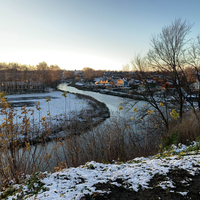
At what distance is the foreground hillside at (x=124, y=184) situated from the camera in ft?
6.89

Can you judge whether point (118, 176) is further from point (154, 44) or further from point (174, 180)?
point (154, 44)

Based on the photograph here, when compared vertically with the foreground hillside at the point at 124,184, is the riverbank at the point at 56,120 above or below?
below

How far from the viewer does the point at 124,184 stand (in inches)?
93.9

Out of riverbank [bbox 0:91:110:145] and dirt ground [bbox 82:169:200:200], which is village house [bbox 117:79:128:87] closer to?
riverbank [bbox 0:91:110:145]

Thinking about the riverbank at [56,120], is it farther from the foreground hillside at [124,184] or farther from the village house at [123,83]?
the village house at [123,83]

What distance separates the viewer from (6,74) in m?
53.3

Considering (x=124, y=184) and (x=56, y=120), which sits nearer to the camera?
(x=124, y=184)

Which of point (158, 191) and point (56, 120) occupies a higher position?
point (158, 191)

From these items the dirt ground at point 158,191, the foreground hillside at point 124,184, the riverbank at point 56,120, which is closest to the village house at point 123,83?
the riverbank at point 56,120

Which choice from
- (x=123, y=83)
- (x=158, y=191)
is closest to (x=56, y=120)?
(x=158, y=191)

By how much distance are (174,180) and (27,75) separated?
6119 centimetres

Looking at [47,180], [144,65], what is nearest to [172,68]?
[144,65]

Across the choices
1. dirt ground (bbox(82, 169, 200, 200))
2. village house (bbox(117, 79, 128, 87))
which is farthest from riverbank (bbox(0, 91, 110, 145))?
village house (bbox(117, 79, 128, 87))

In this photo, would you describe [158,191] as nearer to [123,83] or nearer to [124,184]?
[124,184]
